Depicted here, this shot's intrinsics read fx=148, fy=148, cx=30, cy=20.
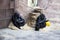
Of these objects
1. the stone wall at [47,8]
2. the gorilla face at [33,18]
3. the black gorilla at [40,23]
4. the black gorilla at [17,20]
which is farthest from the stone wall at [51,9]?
the black gorilla at [17,20]

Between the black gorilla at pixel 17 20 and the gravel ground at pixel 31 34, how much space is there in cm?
36

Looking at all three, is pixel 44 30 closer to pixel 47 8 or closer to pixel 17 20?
pixel 17 20

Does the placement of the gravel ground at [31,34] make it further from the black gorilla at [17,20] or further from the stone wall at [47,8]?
the stone wall at [47,8]

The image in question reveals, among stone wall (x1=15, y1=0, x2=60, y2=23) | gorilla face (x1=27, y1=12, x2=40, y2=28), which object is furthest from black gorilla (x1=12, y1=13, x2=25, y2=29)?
gorilla face (x1=27, y1=12, x2=40, y2=28)

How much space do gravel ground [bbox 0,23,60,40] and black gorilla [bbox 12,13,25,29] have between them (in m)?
0.36

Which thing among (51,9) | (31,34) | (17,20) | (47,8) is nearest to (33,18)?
(17,20)

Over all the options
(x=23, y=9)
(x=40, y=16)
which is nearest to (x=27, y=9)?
(x=23, y=9)

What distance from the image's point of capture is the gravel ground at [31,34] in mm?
4216

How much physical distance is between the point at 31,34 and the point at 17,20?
92 centimetres

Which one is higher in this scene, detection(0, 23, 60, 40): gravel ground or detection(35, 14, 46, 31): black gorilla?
detection(35, 14, 46, 31): black gorilla

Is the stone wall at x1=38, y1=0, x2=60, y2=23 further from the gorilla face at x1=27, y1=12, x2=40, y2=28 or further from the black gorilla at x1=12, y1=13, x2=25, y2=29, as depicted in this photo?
the black gorilla at x1=12, y1=13, x2=25, y2=29

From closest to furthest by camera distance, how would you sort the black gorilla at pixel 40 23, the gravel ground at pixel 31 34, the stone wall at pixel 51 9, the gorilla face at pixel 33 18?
the gravel ground at pixel 31 34 → the black gorilla at pixel 40 23 → the gorilla face at pixel 33 18 → the stone wall at pixel 51 9

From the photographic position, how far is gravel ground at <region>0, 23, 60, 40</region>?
422 centimetres

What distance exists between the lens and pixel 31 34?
15.0 ft
